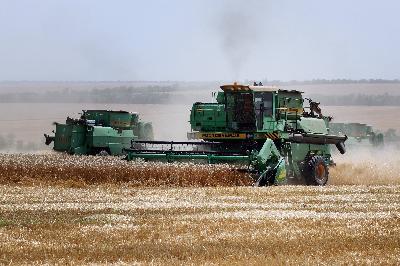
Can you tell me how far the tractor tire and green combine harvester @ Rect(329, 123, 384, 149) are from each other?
826 inches

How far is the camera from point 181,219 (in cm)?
2084

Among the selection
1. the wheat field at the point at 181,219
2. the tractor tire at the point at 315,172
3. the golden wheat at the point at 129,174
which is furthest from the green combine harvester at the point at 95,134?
the tractor tire at the point at 315,172

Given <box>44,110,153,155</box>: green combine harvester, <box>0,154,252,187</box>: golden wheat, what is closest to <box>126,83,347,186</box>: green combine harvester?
<box>0,154,252,187</box>: golden wheat

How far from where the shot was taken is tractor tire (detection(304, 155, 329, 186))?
36.7 metres

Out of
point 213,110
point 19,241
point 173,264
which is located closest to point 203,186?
point 213,110

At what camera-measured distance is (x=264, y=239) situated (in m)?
17.2

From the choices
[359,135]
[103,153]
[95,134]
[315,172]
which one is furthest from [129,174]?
[359,135]

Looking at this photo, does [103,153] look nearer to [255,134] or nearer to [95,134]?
[95,134]

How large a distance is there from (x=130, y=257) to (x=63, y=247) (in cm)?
175

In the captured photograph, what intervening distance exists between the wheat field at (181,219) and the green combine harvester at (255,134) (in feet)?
8.89

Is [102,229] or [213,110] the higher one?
[213,110]

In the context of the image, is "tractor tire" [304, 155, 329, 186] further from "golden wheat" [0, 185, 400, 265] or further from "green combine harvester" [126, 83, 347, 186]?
"golden wheat" [0, 185, 400, 265]

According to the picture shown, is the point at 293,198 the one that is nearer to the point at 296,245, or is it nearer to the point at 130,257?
the point at 296,245

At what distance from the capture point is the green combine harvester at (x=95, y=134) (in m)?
50.8
